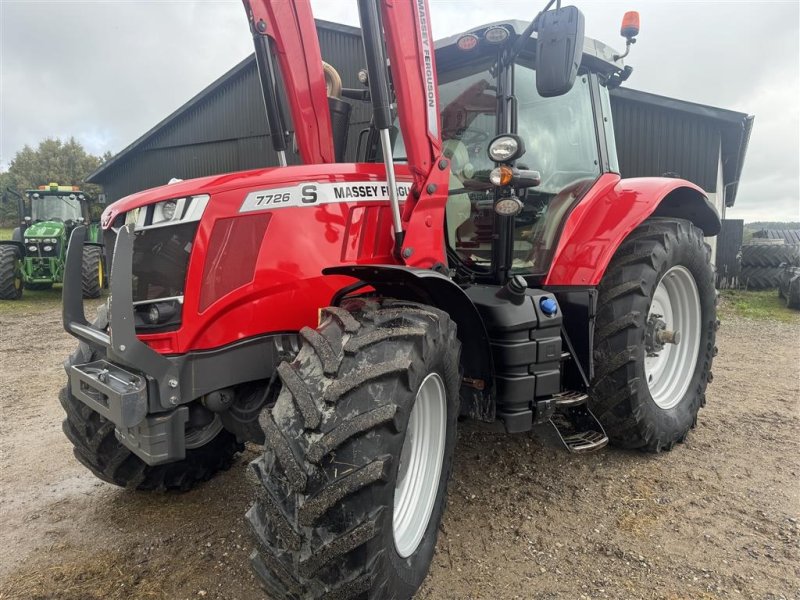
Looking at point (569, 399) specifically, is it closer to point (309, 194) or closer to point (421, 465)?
point (421, 465)

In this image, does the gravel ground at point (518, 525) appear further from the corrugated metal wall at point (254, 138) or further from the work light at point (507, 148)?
the corrugated metal wall at point (254, 138)

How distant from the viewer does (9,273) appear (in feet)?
34.7

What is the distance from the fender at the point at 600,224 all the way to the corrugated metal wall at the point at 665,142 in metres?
8.66

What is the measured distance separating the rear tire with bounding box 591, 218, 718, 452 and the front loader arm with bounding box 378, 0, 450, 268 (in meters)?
1.13

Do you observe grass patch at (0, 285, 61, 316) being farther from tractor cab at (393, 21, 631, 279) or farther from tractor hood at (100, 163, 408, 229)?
tractor cab at (393, 21, 631, 279)

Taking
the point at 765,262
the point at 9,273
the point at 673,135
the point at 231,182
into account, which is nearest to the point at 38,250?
the point at 9,273

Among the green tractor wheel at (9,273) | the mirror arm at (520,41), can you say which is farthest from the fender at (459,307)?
the green tractor wheel at (9,273)

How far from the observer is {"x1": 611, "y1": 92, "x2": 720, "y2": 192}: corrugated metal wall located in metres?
10.8

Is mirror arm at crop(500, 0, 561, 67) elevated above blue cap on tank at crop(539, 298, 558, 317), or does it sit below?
above

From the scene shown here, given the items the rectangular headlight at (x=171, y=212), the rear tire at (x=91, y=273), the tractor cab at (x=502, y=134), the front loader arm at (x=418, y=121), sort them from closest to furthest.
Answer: the rectangular headlight at (x=171, y=212)
the front loader arm at (x=418, y=121)
the tractor cab at (x=502, y=134)
the rear tire at (x=91, y=273)

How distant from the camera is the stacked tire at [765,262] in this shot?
11.4m

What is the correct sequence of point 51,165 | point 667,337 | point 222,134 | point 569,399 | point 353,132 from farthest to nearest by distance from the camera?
1. point 51,165
2. point 222,134
3. point 353,132
4. point 667,337
5. point 569,399

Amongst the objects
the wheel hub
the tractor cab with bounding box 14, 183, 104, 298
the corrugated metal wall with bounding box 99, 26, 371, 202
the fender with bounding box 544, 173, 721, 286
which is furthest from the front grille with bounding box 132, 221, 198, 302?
the corrugated metal wall with bounding box 99, 26, 371, 202

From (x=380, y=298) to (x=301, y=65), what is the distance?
45.5 inches
